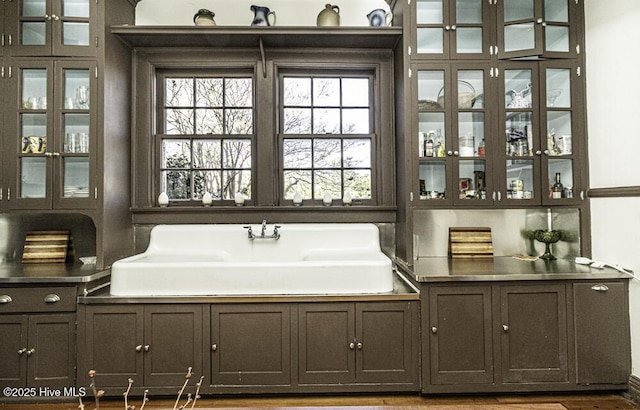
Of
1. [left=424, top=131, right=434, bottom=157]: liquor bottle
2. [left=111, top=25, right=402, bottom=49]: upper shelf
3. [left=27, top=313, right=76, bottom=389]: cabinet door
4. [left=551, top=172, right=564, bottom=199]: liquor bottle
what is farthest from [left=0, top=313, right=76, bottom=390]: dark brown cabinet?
[left=551, top=172, right=564, bottom=199]: liquor bottle

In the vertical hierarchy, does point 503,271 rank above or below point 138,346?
above

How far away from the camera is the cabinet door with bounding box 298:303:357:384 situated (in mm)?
2238

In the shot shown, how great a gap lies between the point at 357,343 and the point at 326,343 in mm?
191

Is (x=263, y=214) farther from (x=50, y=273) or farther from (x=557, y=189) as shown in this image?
(x=557, y=189)

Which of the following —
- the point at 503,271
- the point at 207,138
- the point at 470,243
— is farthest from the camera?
the point at 207,138

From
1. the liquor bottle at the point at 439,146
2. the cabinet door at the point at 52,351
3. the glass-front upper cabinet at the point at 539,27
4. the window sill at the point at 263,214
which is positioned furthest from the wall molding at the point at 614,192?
the cabinet door at the point at 52,351

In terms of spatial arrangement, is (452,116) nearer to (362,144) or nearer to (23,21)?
(362,144)

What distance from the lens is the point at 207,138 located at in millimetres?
3062

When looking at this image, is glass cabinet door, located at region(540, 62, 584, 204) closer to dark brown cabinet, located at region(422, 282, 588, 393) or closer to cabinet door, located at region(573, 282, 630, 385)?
cabinet door, located at region(573, 282, 630, 385)

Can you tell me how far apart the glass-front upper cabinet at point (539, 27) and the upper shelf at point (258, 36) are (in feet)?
2.55

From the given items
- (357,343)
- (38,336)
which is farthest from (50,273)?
(357,343)

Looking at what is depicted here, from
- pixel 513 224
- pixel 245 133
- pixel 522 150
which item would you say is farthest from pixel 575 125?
pixel 245 133

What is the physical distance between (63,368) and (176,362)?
69 centimetres

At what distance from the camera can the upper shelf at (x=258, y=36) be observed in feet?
8.93
